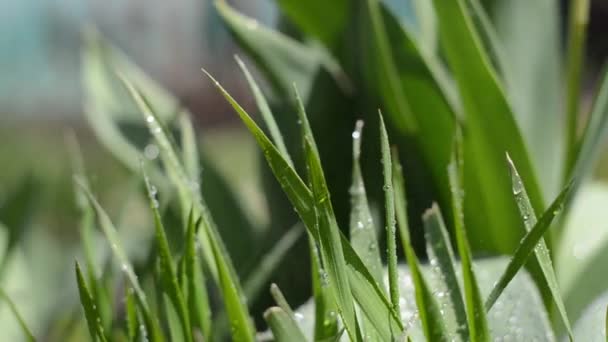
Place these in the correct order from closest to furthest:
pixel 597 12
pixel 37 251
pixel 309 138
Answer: pixel 309 138, pixel 37 251, pixel 597 12

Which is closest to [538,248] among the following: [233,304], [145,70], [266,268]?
Result: [233,304]

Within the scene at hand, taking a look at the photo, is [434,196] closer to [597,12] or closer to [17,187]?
[17,187]

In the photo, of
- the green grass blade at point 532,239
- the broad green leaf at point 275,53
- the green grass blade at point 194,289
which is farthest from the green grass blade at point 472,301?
the broad green leaf at point 275,53

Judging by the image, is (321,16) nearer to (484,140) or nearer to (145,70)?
(484,140)

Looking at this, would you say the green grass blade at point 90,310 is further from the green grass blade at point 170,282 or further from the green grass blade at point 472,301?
the green grass blade at point 472,301

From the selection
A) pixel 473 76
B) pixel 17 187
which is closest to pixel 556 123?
pixel 473 76

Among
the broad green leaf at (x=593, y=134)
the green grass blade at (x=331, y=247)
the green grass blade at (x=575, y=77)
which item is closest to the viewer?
the green grass blade at (x=331, y=247)
